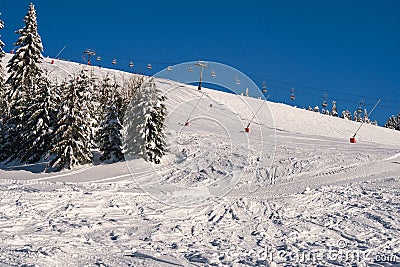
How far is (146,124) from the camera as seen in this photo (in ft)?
52.3

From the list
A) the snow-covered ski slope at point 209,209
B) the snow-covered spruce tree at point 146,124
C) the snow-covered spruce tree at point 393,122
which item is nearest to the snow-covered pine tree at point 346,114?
the snow-covered spruce tree at point 393,122

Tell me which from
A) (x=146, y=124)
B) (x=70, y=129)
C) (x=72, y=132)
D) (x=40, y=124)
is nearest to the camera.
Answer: (x=146, y=124)

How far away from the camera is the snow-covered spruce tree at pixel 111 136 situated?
20.3m

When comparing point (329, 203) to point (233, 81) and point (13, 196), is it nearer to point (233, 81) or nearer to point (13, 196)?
point (233, 81)

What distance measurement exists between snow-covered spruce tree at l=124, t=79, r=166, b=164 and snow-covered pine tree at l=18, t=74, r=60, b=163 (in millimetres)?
6305

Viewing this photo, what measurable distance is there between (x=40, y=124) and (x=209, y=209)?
13.4 meters

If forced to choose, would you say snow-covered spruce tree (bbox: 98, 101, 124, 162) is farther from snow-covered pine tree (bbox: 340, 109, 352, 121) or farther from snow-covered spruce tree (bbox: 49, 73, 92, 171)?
snow-covered pine tree (bbox: 340, 109, 352, 121)

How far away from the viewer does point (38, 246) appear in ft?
25.4

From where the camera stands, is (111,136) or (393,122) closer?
(111,136)

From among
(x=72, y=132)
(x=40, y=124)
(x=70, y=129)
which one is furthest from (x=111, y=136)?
(x=40, y=124)

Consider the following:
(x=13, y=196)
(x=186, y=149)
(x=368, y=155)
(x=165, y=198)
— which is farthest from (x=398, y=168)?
(x=13, y=196)

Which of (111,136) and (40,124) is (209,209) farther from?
(40,124)

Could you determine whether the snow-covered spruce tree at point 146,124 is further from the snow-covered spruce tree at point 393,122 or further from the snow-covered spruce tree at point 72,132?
the snow-covered spruce tree at point 393,122

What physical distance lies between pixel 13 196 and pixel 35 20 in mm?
21186
